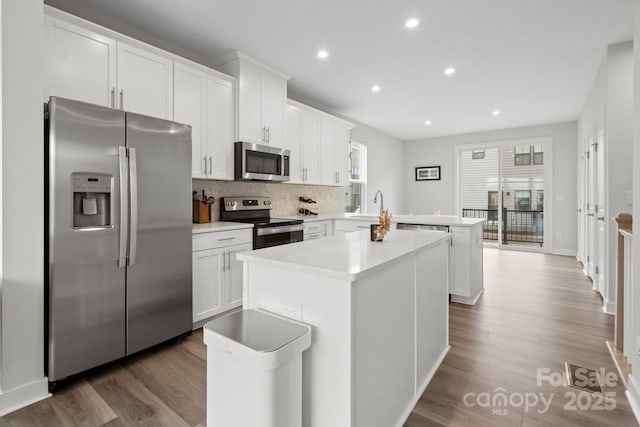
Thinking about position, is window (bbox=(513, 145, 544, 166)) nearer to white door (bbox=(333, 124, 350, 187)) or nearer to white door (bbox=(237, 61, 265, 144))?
white door (bbox=(333, 124, 350, 187))

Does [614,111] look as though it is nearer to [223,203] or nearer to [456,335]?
[456,335]

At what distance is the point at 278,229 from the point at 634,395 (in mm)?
2885

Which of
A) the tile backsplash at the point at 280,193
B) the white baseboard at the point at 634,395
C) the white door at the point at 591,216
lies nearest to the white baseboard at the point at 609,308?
the white door at the point at 591,216

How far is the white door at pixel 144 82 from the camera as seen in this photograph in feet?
8.24

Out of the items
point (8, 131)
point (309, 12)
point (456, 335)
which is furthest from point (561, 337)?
point (8, 131)

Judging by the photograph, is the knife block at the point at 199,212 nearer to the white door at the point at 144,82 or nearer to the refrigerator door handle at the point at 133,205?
→ the white door at the point at 144,82

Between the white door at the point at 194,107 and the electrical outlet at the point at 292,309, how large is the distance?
2025 millimetres

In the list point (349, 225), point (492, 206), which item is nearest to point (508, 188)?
point (492, 206)

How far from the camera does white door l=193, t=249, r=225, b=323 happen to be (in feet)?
9.00

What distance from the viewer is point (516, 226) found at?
704cm

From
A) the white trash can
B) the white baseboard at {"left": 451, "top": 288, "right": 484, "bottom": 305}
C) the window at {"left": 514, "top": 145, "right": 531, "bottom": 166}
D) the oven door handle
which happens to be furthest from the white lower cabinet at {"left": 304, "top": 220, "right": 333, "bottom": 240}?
the window at {"left": 514, "top": 145, "right": 531, "bottom": 166}

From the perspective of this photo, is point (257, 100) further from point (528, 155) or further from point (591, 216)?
point (528, 155)

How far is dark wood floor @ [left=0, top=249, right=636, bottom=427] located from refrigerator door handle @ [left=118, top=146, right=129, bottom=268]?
773 mm

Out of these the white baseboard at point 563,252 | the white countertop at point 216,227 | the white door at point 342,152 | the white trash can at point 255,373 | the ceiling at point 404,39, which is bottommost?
the white baseboard at point 563,252
